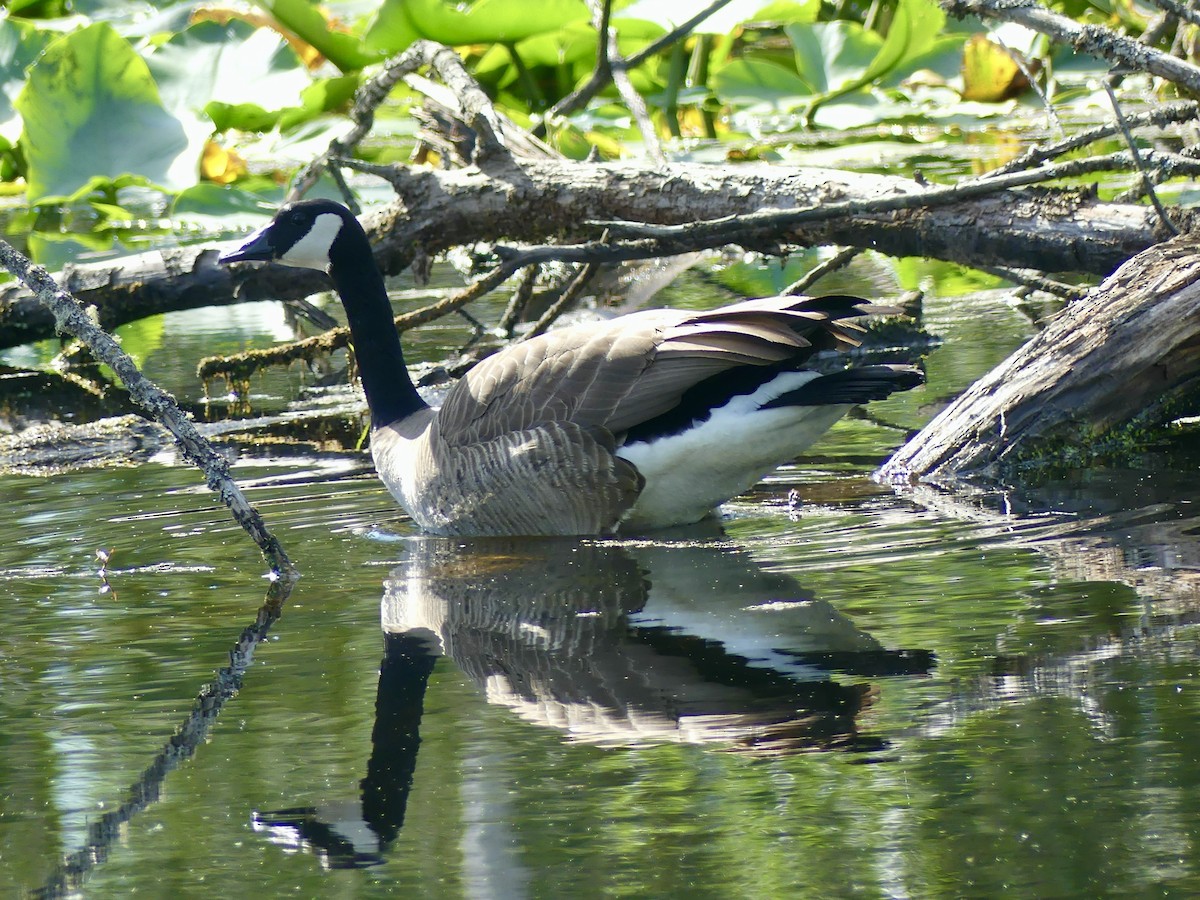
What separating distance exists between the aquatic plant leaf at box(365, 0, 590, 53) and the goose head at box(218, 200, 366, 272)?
180 inches

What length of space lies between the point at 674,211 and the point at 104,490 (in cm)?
273

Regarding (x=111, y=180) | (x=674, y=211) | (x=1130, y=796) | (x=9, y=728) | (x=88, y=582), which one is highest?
(x=111, y=180)

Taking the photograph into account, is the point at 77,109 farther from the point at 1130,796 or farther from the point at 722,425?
the point at 1130,796

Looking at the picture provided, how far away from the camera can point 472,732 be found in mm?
3281

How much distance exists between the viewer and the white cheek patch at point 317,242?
6.24 m

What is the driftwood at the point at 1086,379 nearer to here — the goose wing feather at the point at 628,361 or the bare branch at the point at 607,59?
the goose wing feather at the point at 628,361

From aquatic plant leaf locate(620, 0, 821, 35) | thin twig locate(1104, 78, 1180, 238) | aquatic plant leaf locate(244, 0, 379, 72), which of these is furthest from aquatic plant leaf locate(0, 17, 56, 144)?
thin twig locate(1104, 78, 1180, 238)

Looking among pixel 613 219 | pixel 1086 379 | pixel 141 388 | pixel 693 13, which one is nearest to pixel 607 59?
pixel 613 219

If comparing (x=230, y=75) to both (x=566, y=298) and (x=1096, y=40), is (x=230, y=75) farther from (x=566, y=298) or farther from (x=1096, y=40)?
(x=1096, y=40)

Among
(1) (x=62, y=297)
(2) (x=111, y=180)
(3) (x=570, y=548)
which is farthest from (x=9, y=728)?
(2) (x=111, y=180)

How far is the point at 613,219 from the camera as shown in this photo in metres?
7.40

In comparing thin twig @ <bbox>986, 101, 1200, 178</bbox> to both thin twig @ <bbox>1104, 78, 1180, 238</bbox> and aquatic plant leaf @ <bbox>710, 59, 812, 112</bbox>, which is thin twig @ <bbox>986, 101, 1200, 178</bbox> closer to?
thin twig @ <bbox>1104, 78, 1180, 238</bbox>

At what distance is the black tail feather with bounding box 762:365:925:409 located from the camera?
4746 mm

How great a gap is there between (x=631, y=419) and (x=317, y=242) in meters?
1.70
